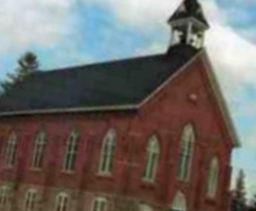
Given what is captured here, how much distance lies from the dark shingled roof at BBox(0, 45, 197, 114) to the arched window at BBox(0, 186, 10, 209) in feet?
19.1

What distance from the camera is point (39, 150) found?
52281 millimetres

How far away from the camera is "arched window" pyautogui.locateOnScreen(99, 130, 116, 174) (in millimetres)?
46281

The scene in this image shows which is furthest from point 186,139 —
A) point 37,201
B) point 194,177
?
point 37,201

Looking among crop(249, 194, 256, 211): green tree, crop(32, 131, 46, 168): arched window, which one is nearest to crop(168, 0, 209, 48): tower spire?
crop(32, 131, 46, 168): arched window

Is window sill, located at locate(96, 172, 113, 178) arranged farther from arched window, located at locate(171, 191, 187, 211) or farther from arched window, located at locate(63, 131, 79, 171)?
arched window, located at locate(171, 191, 187, 211)

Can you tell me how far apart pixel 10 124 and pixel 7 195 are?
17.7ft

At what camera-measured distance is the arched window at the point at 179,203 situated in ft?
157

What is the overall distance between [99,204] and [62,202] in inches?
137

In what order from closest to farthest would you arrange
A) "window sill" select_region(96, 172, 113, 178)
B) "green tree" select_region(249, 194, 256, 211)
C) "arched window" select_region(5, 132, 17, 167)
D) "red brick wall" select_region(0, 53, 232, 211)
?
"red brick wall" select_region(0, 53, 232, 211) → "window sill" select_region(96, 172, 113, 178) → "arched window" select_region(5, 132, 17, 167) → "green tree" select_region(249, 194, 256, 211)

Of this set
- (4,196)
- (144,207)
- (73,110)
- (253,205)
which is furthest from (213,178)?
(253,205)

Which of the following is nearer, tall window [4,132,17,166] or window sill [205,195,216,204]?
window sill [205,195,216,204]

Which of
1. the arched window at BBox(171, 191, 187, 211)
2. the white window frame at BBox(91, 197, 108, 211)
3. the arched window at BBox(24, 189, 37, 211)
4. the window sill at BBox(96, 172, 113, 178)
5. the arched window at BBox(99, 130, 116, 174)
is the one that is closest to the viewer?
the white window frame at BBox(91, 197, 108, 211)

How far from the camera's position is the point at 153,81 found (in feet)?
157

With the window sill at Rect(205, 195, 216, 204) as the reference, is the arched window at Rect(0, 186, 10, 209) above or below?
below
